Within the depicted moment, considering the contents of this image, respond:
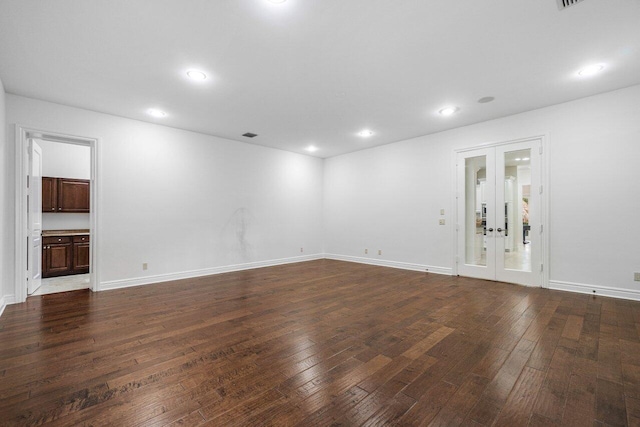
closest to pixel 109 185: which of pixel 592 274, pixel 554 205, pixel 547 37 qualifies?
pixel 547 37

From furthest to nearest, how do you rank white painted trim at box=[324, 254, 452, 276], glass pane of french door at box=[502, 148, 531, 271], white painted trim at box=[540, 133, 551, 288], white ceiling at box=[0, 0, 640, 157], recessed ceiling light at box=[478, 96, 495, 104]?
white painted trim at box=[324, 254, 452, 276] → glass pane of french door at box=[502, 148, 531, 271] → white painted trim at box=[540, 133, 551, 288] → recessed ceiling light at box=[478, 96, 495, 104] → white ceiling at box=[0, 0, 640, 157]

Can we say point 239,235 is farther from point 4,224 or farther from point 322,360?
point 322,360

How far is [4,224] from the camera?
12.2ft

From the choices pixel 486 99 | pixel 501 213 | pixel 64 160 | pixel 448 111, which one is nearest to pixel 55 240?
pixel 64 160

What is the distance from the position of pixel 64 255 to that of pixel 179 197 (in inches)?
105

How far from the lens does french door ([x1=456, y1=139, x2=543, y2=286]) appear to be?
4539 millimetres

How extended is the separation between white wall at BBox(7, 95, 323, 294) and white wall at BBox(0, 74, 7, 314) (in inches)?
8.4

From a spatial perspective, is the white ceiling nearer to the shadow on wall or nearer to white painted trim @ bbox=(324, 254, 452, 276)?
the shadow on wall

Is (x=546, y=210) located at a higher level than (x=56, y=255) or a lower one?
higher

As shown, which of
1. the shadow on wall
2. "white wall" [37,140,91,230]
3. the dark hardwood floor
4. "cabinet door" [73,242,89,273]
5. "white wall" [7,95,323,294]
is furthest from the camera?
the shadow on wall

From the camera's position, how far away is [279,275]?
18.2ft

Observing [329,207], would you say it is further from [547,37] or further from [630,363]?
[630,363]

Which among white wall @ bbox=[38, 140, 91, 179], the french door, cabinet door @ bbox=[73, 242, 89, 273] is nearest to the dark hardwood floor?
the french door

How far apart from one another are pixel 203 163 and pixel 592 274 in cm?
679
